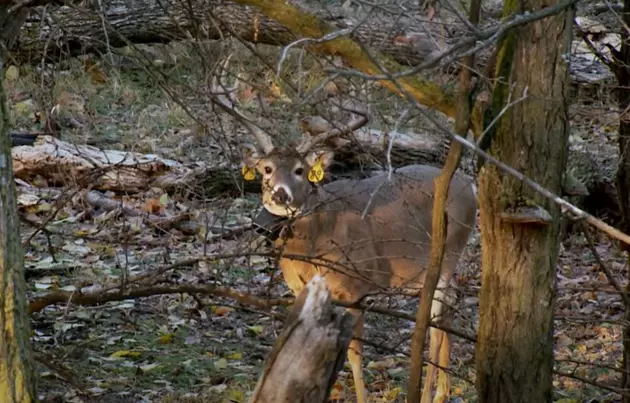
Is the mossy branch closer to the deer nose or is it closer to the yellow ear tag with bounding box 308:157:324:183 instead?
the deer nose

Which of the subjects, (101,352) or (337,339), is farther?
(101,352)

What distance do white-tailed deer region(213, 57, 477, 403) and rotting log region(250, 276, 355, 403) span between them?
11.1 ft

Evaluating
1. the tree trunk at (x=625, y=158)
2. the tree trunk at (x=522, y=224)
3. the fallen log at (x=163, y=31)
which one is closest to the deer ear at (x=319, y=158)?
the fallen log at (x=163, y=31)

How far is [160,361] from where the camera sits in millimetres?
7270

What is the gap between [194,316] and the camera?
26.5 ft

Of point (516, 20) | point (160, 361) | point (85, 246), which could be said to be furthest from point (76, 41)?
point (516, 20)

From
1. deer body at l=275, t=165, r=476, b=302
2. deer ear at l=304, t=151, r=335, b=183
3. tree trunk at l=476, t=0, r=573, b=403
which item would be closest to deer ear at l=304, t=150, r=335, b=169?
deer ear at l=304, t=151, r=335, b=183

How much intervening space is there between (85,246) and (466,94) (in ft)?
18.4

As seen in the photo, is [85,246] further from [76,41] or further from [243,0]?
[243,0]

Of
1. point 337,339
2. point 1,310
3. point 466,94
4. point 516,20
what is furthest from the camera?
point 466,94

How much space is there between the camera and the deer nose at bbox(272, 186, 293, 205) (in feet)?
22.7

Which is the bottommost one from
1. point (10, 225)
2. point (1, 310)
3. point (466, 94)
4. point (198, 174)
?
point (198, 174)

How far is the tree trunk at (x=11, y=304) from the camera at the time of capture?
11.1 ft

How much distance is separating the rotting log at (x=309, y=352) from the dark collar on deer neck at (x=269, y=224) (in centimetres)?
285
